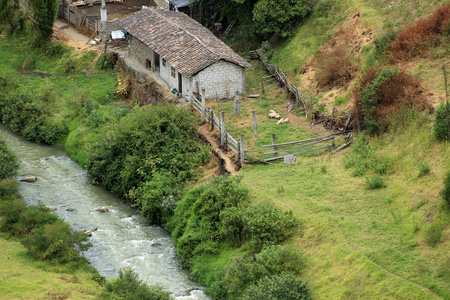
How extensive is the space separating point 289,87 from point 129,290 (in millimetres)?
17223

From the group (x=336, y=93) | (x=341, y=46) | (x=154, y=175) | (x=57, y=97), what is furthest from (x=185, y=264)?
(x=57, y=97)

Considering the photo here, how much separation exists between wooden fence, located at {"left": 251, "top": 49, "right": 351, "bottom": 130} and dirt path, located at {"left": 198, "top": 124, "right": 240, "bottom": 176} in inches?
199

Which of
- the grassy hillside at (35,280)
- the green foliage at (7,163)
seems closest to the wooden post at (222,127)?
the grassy hillside at (35,280)

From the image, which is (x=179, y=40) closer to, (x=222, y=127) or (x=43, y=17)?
(x=222, y=127)

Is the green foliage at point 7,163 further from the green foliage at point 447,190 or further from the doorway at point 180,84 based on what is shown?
the green foliage at point 447,190

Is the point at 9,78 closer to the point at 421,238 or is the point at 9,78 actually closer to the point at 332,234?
the point at 332,234

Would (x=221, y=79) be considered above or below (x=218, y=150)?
above

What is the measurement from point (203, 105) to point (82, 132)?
24.6 feet

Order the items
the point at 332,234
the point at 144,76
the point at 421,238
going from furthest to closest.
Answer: the point at 144,76 < the point at 332,234 < the point at 421,238

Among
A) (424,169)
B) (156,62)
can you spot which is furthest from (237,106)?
(424,169)

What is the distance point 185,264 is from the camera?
72.7 feet

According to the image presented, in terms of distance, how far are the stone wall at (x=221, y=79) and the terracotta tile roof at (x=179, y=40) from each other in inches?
17.8

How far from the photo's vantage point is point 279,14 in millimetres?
35438

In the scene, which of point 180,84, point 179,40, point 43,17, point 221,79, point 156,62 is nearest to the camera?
point 221,79
